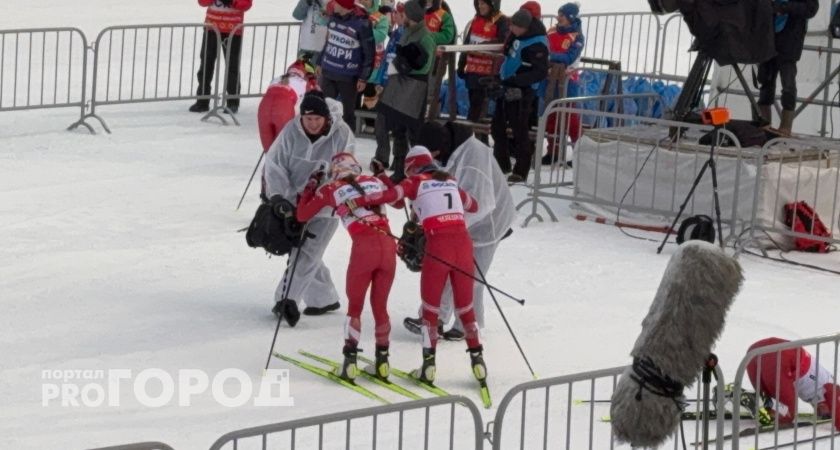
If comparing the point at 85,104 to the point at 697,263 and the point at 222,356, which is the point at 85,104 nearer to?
the point at 222,356

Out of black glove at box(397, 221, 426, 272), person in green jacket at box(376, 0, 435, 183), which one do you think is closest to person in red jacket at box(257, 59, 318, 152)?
person in green jacket at box(376, 0, 435, 183)

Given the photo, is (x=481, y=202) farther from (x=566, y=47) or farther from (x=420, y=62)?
(x=566, y=47)

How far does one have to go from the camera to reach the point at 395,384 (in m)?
10.5

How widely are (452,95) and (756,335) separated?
6695mm

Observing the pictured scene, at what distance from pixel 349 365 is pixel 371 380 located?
0.19m

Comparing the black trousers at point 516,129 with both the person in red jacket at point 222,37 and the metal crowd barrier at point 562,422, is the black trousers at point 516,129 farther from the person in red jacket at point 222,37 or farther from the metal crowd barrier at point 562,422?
the metal crowd barrier at point 562,422

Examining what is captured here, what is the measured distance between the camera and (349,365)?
1042cm

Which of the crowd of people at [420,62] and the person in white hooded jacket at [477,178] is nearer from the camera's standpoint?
the person in white hooded jacket at [477,178]

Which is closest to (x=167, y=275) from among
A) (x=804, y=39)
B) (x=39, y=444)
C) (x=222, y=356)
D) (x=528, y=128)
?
(x=222, y=356)

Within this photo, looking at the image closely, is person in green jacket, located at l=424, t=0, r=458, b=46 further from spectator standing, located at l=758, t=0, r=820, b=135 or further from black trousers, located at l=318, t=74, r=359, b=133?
spectator standing, located at l=758, t=0, r=820, b=135

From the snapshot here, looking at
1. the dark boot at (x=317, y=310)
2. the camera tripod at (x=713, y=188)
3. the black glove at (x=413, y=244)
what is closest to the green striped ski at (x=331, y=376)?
the black glove at (x=413, y=244)

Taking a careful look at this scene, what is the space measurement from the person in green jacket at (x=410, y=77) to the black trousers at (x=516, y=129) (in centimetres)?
81

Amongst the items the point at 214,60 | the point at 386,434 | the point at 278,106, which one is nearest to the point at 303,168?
the point at 278,106

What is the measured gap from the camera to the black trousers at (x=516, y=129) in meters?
16.8
